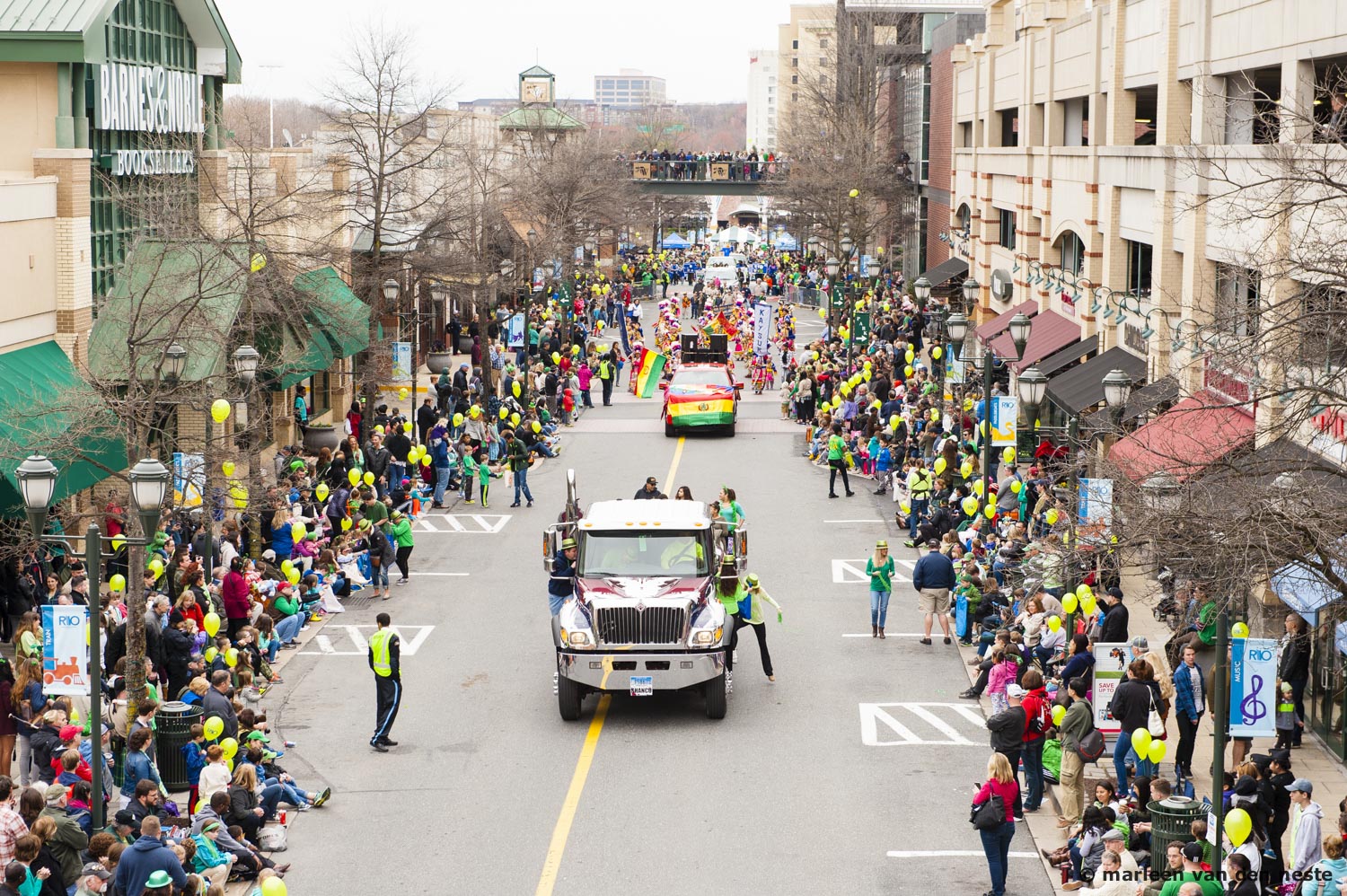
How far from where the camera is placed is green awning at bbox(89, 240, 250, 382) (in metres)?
21.9

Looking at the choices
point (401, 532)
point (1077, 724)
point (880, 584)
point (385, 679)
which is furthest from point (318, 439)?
point (1077, 724)

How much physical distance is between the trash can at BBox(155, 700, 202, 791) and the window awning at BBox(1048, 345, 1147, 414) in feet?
58.8

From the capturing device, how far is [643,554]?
19.7 metres

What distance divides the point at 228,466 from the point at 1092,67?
2298 centimetres

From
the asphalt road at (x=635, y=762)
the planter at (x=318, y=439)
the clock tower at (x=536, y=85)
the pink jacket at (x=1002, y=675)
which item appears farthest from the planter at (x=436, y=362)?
the clock tower at (x=536, y=85)

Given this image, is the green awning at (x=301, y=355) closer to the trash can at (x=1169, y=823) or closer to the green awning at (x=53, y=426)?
the green awning at (x=53, y=426)

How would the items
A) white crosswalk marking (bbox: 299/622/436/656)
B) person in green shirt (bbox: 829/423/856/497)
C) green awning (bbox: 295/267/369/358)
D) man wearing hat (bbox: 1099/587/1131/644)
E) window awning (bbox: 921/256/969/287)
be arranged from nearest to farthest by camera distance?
man wearing hat (bbox: 1099/587/1131/644) < white crosswalk marking (bbox: 299/622/436/656) < green awning (bbox: 295/267/369/358) < person in green shirt (bbox: 829/423/856/497) < window awning (bbox: 921/256/969/287)

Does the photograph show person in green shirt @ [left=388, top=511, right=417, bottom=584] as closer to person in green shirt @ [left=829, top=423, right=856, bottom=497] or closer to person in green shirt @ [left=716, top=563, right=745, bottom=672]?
person in green shirt @ [left=716, top=563, right=745, bottom=672]

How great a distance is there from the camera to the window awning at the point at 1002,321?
42.8 metres

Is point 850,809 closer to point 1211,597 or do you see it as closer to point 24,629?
point 1211,597

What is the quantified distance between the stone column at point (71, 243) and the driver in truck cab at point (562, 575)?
10.1m

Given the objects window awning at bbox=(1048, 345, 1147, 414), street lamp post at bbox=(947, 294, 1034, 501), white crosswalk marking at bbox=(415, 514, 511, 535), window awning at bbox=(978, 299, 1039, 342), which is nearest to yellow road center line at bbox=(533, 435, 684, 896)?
street lamp post at bbox=(947, 294, 1034, 501)

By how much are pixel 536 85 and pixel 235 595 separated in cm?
7507

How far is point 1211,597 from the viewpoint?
43.4 feet
